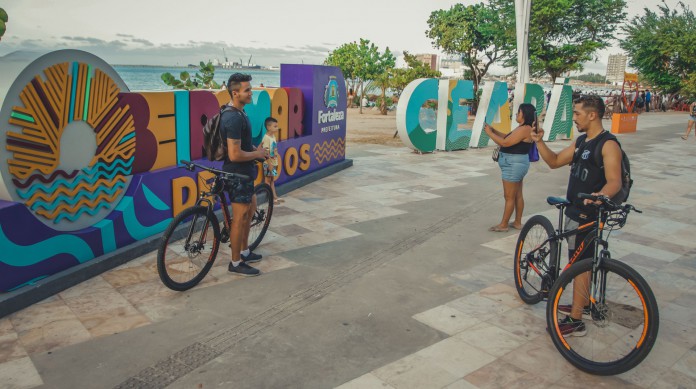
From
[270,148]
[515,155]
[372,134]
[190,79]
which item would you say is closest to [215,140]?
[270,148]

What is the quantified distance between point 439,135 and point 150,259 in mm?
10636

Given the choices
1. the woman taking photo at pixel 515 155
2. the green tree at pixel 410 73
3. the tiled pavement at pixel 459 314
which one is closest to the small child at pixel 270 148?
the tiled pavement at pixel 459 314

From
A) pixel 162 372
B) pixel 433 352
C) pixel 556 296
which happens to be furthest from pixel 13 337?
pixel 556 296

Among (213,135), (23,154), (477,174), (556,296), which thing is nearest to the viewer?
(556,296)

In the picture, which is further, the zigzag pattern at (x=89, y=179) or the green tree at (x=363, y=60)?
the green tree at (x=363, y=60)

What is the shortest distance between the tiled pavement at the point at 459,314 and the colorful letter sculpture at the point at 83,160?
0.45 metres

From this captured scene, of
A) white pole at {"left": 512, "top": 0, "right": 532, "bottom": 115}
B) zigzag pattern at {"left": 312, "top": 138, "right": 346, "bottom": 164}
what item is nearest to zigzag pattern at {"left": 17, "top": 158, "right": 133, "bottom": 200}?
zigzag pattern at {"left": 312, "top": 138, "right": 346, "bottom": 164}

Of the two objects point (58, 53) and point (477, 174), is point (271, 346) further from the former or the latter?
point (477, 174)

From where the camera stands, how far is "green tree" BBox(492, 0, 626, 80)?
32938mm

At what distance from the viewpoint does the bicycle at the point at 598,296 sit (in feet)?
11.5

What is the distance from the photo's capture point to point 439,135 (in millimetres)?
14969

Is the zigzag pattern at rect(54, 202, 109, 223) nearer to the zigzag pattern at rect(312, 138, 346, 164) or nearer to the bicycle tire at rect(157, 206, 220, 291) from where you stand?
the bicycle tire at rect(157, 206, 220, 291)

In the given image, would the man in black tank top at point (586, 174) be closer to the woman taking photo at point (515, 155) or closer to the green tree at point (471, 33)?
the woman taking photo at point (515, 155)

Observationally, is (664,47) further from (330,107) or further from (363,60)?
(330,107)
